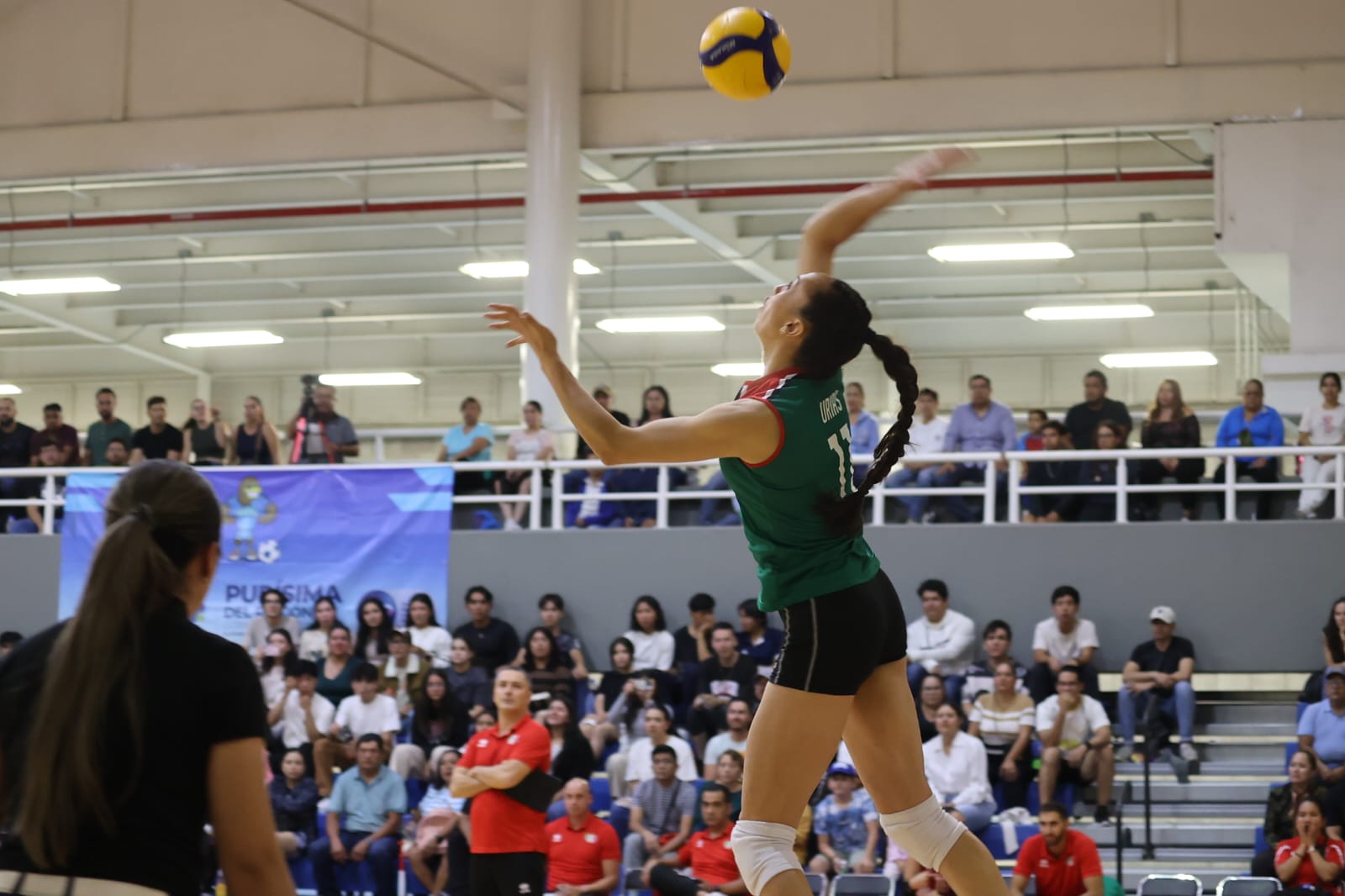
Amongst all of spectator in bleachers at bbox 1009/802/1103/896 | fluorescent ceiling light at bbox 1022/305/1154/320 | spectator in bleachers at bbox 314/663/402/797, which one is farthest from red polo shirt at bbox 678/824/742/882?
fluorescent ceiling light at bbox 1022/305/1154/320

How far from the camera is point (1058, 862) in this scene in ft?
36.2

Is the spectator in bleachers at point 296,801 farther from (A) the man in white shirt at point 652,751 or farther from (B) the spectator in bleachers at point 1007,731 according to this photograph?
(B) the spectator in bleachers at point 1007,731

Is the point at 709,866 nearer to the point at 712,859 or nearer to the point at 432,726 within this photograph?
the point at 712,859

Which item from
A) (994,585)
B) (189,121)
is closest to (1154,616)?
(994,585)

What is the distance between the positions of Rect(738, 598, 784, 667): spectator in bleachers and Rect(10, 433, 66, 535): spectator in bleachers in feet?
24.7

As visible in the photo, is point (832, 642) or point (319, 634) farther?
point (319, 634)

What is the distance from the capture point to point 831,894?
11492 mm

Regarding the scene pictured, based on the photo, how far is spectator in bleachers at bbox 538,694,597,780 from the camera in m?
12.7

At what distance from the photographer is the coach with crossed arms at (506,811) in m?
9.39

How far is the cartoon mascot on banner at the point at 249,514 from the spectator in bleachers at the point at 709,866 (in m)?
6.09

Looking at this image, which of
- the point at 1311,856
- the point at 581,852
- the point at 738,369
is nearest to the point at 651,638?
the point at 581,852

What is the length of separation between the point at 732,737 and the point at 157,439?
307 inches

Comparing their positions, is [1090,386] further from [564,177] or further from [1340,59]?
[564,177]

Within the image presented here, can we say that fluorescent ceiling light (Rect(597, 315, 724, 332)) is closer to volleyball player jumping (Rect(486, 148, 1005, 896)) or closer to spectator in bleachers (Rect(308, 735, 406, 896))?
spectator in bleachers (Rect(308, 735, 406, 896))
